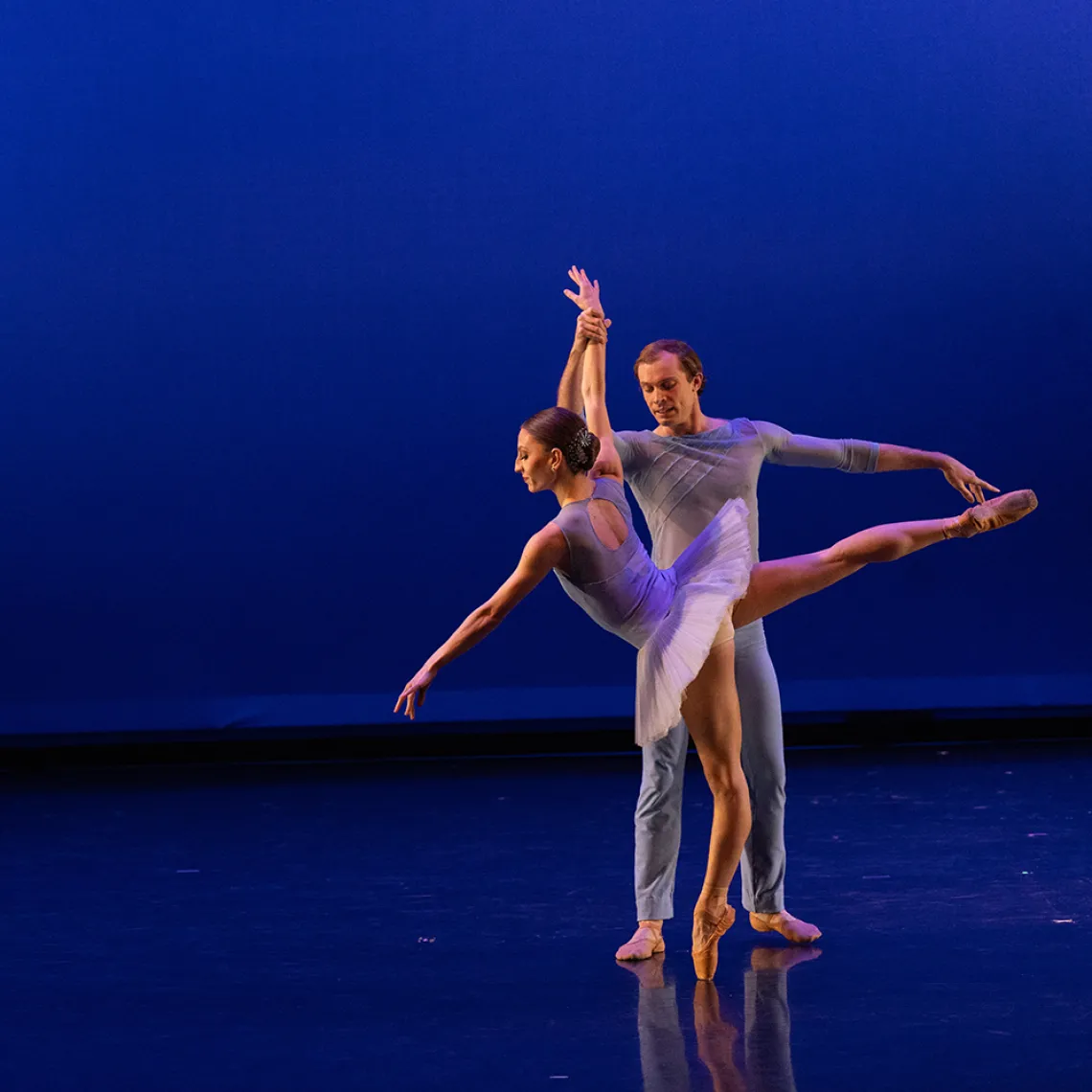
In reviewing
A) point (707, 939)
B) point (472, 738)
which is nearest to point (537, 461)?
point (707, 939)

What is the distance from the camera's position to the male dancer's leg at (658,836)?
2.88 metres

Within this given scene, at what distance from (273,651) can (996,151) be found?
348 cm

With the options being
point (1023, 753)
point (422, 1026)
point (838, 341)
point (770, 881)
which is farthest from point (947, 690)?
point (422, 1026)

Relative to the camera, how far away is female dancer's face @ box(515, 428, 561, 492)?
2.68m

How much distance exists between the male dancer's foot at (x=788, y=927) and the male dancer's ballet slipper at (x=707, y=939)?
1.03ft

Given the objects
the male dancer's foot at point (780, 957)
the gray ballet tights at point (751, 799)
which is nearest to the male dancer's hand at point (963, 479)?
the gray ballet tights at point (751, 799)

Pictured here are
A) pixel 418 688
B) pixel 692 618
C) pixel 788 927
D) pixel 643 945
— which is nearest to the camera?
pixel 418 688

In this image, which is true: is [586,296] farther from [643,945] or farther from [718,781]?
[643,945]

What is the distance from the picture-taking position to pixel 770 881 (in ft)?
9.74

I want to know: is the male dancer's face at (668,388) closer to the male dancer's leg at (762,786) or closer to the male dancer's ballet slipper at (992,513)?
the male dancer's leg at (762,786)

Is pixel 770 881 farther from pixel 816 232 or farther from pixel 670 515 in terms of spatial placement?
pixel 816 232

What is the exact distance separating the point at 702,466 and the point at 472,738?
3231 millimetres

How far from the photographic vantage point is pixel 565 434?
106 inches

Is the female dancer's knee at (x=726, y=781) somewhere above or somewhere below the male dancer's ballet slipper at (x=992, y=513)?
below
